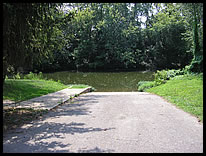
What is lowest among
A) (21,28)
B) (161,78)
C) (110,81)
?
(110,81)

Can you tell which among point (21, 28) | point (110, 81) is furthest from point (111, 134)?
point (110, 81)

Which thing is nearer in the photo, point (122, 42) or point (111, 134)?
point (111, 134)

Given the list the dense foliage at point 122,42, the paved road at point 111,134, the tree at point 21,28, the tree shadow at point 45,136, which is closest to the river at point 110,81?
the dense foliage at point 122,42

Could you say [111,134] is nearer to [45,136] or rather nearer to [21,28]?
[45,136]

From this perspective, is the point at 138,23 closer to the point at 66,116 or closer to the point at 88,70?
the point at 88,70

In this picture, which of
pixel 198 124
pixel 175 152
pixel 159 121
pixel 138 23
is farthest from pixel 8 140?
pixel 138 23

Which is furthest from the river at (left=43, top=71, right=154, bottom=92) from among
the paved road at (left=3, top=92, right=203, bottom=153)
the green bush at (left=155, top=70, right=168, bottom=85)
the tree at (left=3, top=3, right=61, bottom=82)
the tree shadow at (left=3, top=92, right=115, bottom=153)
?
the tree shadow at (left=3, top=92, right=115, bottom=153)

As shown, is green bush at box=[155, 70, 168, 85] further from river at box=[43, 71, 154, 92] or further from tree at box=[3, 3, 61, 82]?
tree at box=[3, 3, 61, 82]

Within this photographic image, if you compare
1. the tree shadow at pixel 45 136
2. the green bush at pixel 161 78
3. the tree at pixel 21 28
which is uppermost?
the tree at pixel 21 28

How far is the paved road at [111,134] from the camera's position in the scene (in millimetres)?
4113

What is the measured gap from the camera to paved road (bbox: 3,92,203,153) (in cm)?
411

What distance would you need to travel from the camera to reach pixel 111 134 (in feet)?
16.0

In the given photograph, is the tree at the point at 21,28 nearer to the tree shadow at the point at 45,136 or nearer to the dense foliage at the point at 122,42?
the tree shadow at the point at 45,136

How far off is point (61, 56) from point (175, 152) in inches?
1684
